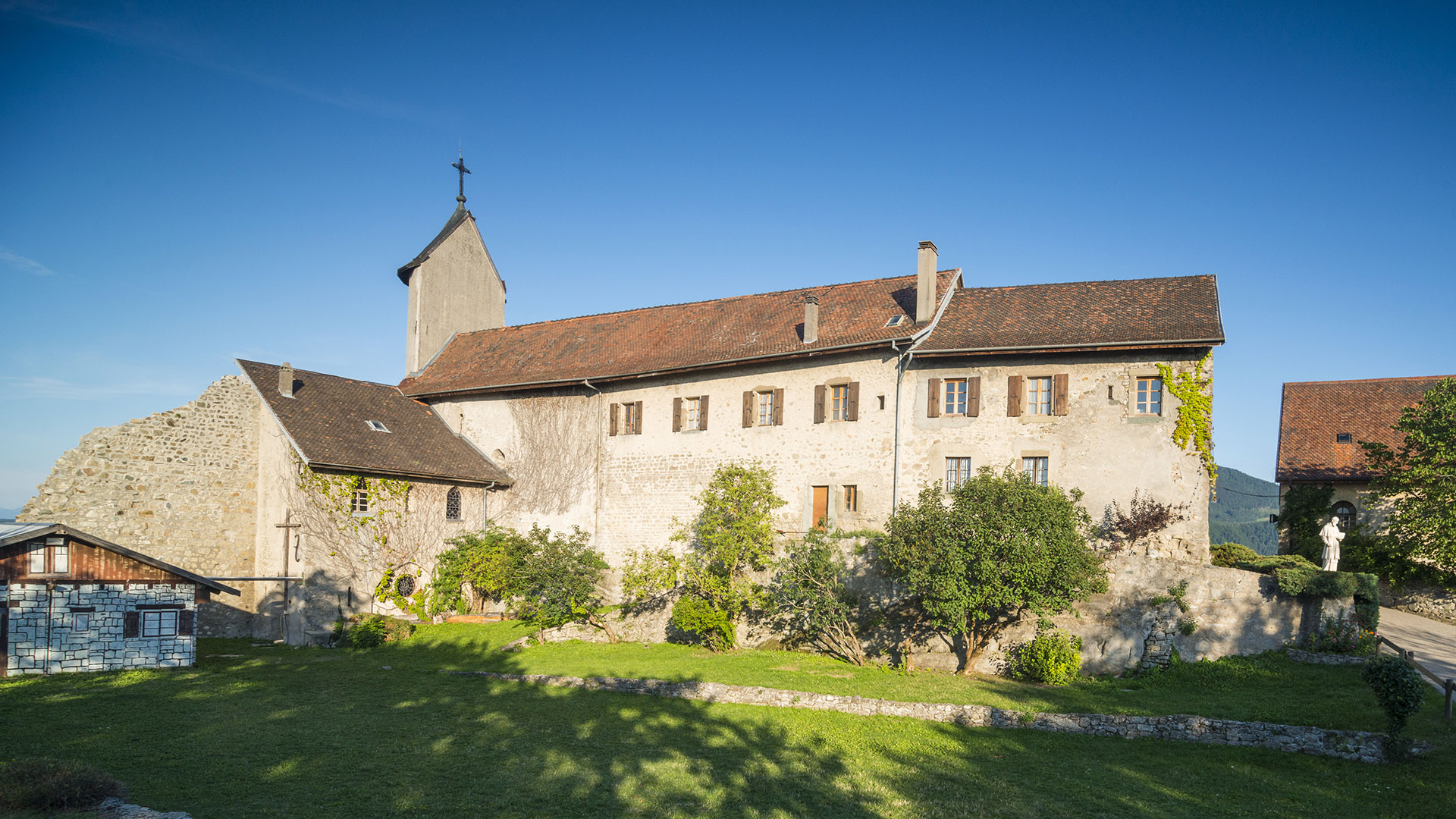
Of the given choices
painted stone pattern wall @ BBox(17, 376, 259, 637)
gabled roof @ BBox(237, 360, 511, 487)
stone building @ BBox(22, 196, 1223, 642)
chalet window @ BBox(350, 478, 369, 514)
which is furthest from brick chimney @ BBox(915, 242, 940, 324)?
painted stone pattern wall @ BBox(17, 376, 259, 637)

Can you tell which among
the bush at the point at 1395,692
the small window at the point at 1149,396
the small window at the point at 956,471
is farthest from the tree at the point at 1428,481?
the bush at the point at 1395,692

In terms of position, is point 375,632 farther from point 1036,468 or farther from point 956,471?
point 1036,468

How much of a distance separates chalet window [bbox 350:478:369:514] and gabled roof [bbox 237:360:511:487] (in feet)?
1.34

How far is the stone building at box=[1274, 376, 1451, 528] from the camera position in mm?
27531

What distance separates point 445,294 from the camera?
1396 inches

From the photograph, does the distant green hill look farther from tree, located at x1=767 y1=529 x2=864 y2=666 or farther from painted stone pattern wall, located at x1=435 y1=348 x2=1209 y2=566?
tree, located at x1=767 y1=529 x2=864 y2=666

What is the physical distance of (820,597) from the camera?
2086 centimetres

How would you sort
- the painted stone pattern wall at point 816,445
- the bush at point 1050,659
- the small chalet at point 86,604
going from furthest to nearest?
the painted stone pattern wall at point 816,445 → the small chalet at point 86,604 → the bush at point 1050,659

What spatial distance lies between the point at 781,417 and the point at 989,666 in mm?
9119

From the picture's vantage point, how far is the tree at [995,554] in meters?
17.9

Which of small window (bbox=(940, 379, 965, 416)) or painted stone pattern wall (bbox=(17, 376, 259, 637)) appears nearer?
small window (bbox=(940, 379, 965, 416))

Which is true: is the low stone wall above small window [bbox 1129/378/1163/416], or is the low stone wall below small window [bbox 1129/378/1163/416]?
below

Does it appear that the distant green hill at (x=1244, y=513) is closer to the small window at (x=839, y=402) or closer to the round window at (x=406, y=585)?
the small window at (x=839, y=402)

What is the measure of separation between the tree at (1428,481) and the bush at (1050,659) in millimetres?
11840
